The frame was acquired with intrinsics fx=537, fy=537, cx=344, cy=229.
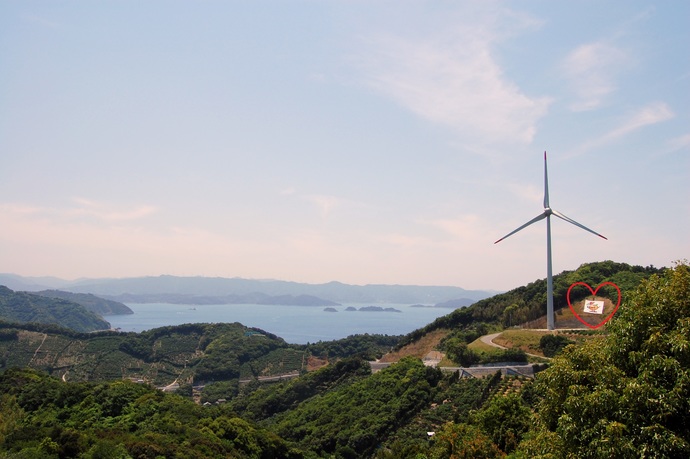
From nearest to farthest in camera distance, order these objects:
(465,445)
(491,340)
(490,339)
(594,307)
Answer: (465,445) → (491,340) → (594,307) → (490,339)

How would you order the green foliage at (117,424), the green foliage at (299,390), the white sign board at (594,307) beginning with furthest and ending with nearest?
the green foliage at (299,390) < the white sign board at (594,307) < the green foliage at (117,424)

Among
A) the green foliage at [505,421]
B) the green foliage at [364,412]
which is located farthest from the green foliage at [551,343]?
the green foliage at [505,421]

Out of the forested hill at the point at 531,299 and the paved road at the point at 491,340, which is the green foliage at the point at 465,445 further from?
the forested hill at the point at 531,299

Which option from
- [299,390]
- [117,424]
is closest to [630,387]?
[117,424]

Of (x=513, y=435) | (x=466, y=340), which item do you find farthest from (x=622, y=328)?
(x=466, y=340)

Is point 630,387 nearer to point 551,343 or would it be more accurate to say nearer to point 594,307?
point 551,343
